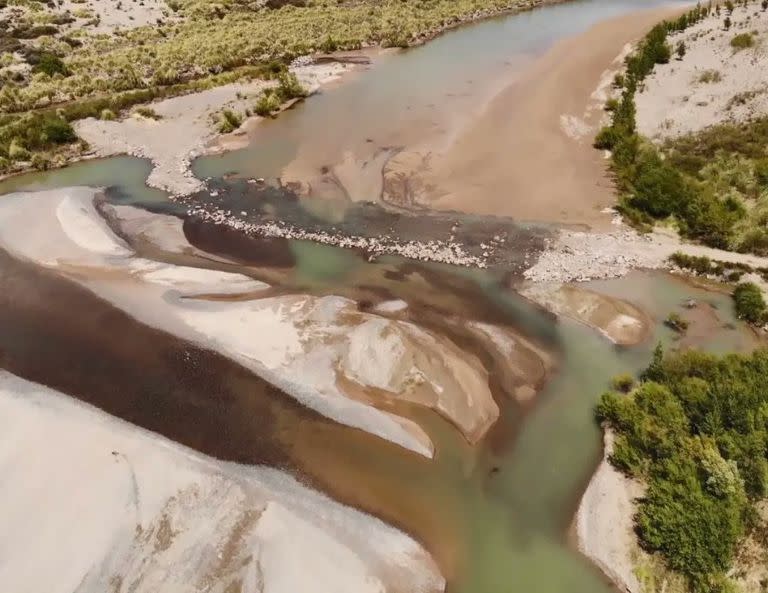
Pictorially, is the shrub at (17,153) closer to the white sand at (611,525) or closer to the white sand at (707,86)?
the white sand at (611,525)

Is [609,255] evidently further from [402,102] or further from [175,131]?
[175,131]

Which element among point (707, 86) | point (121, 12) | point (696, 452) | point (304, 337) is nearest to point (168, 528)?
point (304, 337)

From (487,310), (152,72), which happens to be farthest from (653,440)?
(152,72)

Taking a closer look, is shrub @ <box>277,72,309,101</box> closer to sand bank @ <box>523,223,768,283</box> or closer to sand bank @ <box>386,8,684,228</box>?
sand bank @ <box>386,8,684,228</box>

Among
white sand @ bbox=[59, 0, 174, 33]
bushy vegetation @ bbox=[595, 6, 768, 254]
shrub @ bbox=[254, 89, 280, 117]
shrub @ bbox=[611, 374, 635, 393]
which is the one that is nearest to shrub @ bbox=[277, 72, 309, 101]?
shrub @ bbox=[254, 89, 280, 117]

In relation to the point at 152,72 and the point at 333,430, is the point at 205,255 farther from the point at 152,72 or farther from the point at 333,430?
the point at 152,72

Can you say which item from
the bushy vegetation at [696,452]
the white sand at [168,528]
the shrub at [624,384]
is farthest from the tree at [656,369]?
the white sand at [168,528]
